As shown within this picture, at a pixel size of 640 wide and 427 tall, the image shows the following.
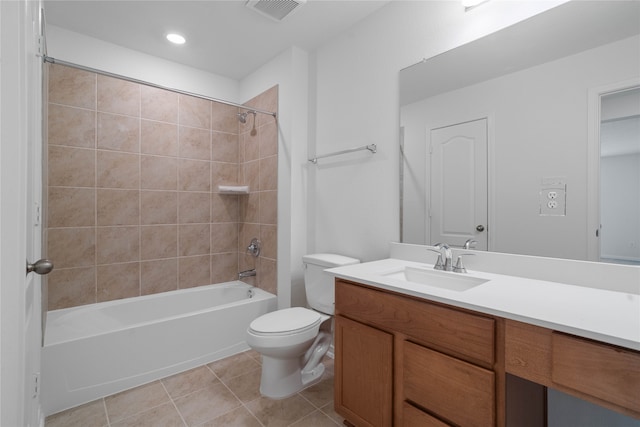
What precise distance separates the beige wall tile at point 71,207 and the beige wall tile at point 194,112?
0.98m

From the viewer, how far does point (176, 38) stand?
2.36m

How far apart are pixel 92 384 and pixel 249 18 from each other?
256cm

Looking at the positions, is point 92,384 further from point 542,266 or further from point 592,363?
point 542,266

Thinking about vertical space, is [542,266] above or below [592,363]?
above

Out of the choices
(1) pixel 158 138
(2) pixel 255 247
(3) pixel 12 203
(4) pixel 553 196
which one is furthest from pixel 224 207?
(4) pixel 553 196

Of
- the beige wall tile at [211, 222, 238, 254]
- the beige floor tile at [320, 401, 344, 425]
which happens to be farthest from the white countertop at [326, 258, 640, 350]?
the beige wall tile at [211, 222, 238, 254]

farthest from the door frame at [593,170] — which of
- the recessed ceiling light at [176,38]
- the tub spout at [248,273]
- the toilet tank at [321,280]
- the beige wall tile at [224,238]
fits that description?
the beige wall tile at [224,238]

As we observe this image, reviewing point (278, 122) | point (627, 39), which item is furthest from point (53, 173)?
point (627, 39)

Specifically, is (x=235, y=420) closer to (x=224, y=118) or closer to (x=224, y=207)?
(x=224, y=207)

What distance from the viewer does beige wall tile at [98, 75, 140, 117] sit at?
2416 millimetres

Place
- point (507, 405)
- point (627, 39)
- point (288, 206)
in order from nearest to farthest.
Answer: point (507, 405) → point (627, 39) → point (288, 206)

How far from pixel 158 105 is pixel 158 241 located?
1.20 meters

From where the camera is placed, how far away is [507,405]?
997 mm

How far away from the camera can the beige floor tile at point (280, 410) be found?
164cm
